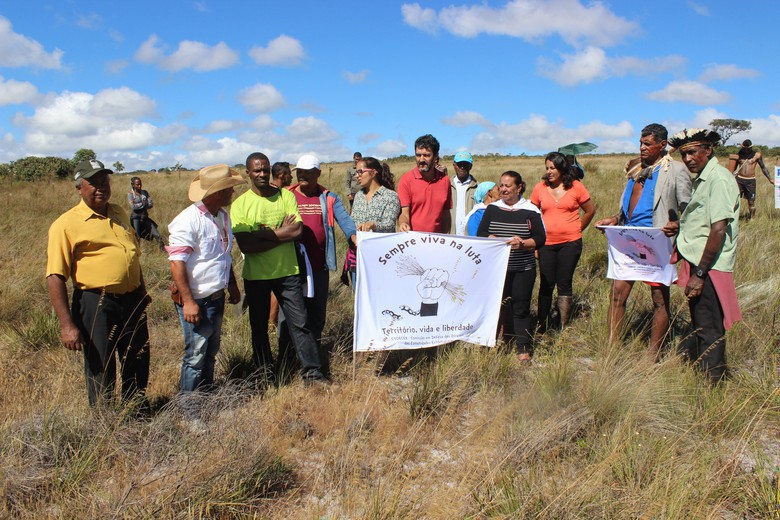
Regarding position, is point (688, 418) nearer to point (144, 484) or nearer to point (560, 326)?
point (560, 326)

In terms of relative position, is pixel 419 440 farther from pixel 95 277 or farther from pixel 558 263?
pixel 558 263

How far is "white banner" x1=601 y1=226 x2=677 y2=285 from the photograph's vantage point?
16.9 feet

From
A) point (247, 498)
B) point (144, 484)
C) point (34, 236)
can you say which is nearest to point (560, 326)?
point (247, 498)

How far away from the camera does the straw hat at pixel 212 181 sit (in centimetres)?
409

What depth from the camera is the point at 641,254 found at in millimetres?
5277

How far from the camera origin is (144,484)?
2.91 metres

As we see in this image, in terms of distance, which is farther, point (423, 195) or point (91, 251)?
point (423, 195)

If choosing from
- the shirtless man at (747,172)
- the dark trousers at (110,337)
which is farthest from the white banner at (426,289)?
the shirtless man at (747,172)

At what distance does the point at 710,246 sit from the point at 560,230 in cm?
193

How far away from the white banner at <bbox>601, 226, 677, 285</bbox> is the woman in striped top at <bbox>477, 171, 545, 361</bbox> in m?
0.71

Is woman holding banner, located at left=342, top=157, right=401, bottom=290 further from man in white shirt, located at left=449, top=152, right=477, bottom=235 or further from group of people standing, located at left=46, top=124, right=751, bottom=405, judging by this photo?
man in white shirt, located at left=449, top=152, right=477, bottom=235

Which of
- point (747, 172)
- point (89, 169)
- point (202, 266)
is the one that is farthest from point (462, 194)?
point (747, 172)

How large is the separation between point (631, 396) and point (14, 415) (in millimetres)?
4300

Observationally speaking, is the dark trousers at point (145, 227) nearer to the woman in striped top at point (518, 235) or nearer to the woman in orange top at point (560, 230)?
the woman in striped top at point (518, 235)
